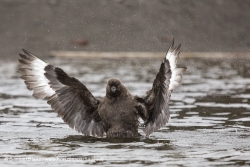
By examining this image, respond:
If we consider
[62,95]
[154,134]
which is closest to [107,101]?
[62,95]

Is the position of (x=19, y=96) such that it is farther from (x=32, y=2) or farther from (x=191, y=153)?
(x=32, y=2)

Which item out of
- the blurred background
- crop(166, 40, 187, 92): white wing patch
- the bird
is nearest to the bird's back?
the bird

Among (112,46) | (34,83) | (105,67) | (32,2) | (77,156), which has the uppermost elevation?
(32,2)

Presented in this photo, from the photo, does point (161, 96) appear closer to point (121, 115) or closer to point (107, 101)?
point (121, 115)

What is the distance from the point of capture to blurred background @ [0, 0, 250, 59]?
2395 cm

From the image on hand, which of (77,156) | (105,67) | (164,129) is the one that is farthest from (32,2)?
(77,156)

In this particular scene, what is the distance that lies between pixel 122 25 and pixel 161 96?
17.1 meters

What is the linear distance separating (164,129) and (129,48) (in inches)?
564

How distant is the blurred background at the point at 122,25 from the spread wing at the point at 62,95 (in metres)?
14.2

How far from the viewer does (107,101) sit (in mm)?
8398

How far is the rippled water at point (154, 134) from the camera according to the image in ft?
23.1

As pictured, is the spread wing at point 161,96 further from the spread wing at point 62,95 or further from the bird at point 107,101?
the spread wing at point 62,95

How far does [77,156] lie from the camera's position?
722 centimetres

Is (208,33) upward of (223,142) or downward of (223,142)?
upward
